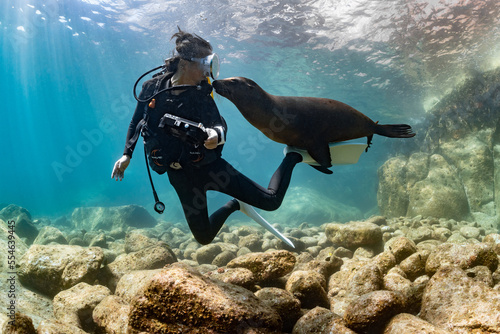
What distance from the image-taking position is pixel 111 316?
8.58 feet

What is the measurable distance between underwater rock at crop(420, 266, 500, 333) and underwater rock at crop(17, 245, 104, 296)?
170 inches

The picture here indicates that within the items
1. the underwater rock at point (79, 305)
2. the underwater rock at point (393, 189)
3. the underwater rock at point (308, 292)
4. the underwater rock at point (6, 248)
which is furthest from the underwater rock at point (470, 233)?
the underwater rock at point (6, 248)

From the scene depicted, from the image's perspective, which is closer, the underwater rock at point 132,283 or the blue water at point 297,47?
the underwater rock at point 132,283

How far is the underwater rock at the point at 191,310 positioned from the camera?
69.8 inches

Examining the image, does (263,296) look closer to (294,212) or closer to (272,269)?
(272,269)

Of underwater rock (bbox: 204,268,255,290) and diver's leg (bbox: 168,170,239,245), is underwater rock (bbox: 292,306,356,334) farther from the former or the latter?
diver's leg (bbox: 168,170,239,245)

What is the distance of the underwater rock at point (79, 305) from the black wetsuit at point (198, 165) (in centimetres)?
148

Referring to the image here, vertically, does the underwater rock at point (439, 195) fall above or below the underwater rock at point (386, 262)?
above

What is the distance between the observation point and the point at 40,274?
12.7 feet

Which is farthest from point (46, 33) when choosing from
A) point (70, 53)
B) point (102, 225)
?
point (102, 225)

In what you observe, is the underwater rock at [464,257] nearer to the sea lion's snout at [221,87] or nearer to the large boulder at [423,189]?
the sea lion's snout at [221,87]

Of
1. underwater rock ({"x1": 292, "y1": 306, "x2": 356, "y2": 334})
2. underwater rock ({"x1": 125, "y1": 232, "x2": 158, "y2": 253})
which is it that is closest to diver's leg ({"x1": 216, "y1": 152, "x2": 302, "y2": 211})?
underwater rock ({"x1": 292, "y1": 306, "x2": 356, "y2": 334})

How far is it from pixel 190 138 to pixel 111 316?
6.62 feet

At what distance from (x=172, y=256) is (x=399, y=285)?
12.7 feet
